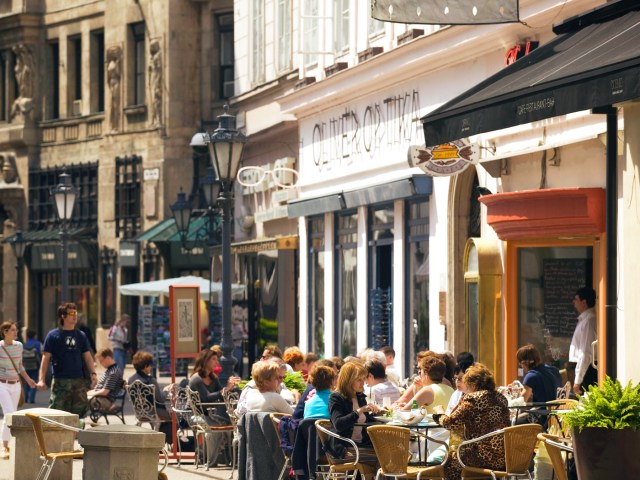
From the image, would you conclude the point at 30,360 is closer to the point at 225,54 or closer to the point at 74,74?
the point at 225,54

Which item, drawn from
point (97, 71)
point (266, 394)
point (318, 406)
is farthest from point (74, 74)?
point (318, 406)

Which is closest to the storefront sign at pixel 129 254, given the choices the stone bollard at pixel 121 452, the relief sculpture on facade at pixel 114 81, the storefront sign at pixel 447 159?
the relief sculpture on facade at pixel 114 81

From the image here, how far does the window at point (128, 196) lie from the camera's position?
1955 inches

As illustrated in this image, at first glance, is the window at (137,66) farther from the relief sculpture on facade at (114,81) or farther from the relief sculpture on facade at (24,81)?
the relief sculpture on facade at (24,81)

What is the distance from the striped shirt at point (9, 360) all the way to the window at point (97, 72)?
31.0 meters

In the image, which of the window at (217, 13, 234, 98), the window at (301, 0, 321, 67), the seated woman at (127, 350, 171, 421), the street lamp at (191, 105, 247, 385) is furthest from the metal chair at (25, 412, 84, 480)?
the window at (217, 13, 234, 98)

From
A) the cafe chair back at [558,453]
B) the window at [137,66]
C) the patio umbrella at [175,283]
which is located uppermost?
the window at [137,66]

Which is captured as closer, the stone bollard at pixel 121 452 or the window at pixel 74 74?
the stone bollard at pixel 121 452

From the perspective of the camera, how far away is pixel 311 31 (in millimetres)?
30953

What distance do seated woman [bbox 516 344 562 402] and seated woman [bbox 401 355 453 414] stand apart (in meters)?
0.77

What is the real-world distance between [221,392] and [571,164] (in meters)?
4.47

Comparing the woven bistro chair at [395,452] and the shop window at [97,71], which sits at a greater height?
the shop window at [97,71]

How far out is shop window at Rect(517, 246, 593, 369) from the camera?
19.7 m

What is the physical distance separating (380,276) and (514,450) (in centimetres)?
1445
